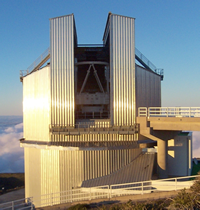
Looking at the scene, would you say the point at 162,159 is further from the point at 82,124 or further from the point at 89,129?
the point at 82,124

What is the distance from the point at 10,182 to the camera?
34.0m

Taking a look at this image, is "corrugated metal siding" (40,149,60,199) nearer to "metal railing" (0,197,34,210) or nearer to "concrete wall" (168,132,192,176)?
"metal railing" (0,197,34,210)

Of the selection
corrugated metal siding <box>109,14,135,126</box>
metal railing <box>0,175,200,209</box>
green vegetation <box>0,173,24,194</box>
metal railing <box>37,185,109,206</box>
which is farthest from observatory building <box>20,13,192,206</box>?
green vegetation <box>0,173,24,194</box>

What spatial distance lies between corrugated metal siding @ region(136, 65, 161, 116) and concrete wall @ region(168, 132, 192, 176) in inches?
157

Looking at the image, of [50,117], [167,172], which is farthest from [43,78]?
[167,172]

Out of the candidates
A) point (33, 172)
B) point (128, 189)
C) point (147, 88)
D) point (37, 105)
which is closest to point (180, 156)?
point (147, 88)

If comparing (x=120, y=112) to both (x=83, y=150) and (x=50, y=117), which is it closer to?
(x=83, y=150)

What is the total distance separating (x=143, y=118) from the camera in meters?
16.1

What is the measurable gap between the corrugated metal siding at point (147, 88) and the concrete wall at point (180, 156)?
13.1 ft

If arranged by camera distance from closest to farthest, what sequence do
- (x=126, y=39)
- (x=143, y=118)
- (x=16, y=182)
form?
(x=143, y=118), (x=126, y=39), (x=16, y=182)

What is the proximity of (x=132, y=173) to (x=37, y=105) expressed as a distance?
9595mm

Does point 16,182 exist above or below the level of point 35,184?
below

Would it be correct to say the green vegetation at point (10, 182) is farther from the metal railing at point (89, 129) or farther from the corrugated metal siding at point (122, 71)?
the corrugated metal siding at point (122, 71)

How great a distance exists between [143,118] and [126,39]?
6.51m
